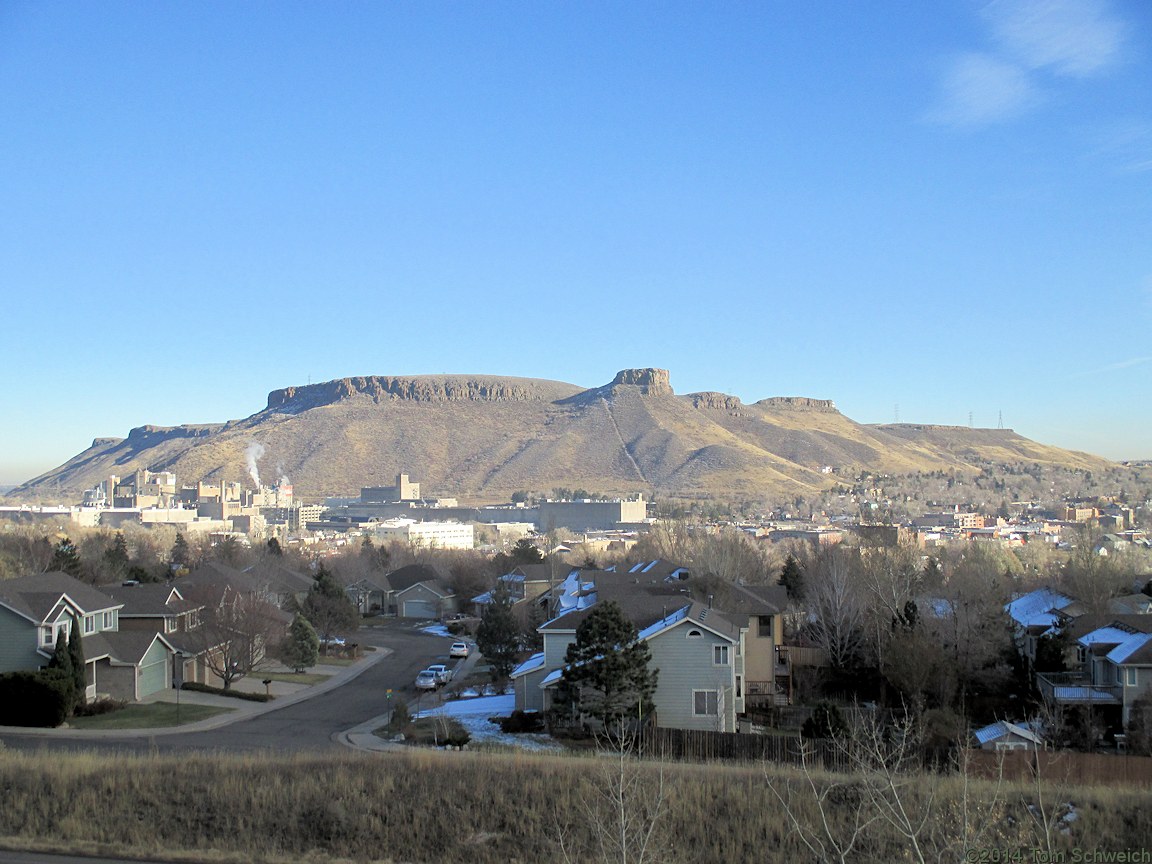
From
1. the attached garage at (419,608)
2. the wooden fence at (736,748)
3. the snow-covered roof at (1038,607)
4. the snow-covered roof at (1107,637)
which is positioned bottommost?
the attached garage at (419,608)

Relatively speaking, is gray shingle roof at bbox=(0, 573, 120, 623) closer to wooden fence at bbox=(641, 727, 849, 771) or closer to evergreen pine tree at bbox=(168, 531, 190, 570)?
wooden fence at bbox=(641, 727, 849, 771)

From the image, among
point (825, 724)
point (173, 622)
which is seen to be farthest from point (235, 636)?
point (825, 724)

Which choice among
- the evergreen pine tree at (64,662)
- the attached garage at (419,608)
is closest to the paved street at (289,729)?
the evergreen pine tree at (64,662)

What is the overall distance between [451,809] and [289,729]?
10490 mm

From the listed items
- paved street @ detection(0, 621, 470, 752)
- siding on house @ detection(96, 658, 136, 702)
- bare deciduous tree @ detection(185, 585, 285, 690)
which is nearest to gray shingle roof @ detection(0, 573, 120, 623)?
siding on house @ detection(96, 658, 136, 702)

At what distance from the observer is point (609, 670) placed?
95.0 feet

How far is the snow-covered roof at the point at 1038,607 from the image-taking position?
147 ft

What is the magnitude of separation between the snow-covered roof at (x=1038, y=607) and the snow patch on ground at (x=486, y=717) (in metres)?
21.8

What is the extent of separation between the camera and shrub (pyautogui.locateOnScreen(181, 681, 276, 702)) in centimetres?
3697

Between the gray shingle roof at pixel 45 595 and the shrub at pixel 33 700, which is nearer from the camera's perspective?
the shrub at pixel 33 700

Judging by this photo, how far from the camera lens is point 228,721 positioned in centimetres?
3238

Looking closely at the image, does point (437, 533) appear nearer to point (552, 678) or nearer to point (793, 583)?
point (793, 583)

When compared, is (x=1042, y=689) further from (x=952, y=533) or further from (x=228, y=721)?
(x=952, y=533)

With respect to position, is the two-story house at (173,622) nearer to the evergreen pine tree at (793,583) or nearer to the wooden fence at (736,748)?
the wooden fence at (736,748)
